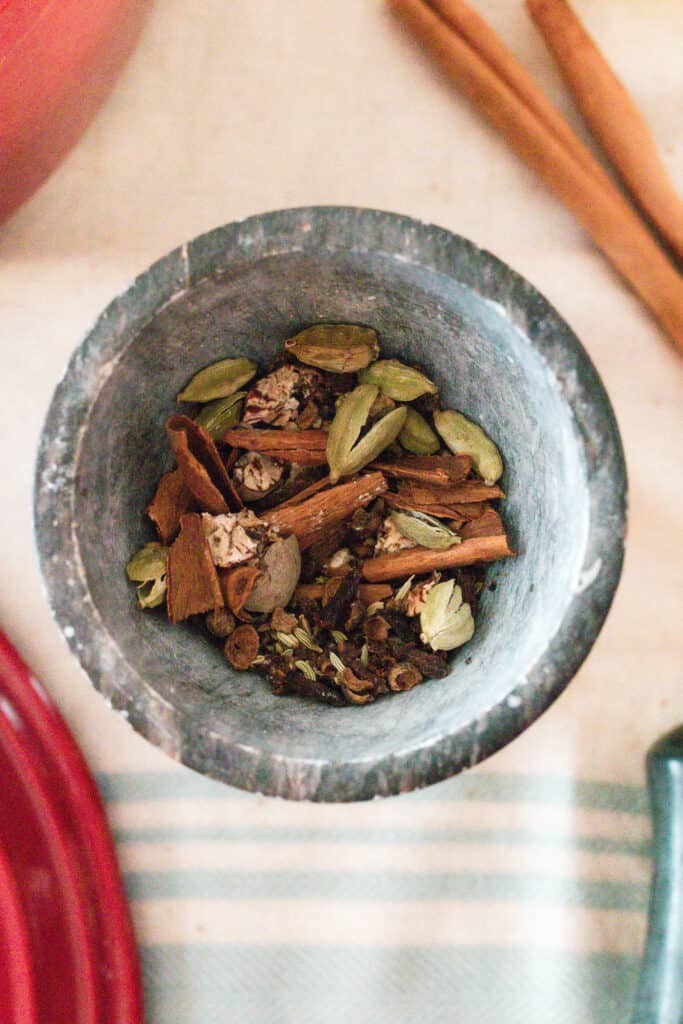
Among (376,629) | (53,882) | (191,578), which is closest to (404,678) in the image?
(376,629)

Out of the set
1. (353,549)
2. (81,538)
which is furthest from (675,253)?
(81,538)

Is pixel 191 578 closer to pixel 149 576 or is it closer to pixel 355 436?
pixel 149 576

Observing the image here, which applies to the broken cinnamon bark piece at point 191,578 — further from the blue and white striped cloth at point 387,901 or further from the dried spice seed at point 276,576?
the blue and white striped cloth at point 387,901

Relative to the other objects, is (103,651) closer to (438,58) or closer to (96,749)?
(96,749)

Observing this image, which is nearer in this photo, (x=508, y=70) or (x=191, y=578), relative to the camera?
(x=191, y=578)

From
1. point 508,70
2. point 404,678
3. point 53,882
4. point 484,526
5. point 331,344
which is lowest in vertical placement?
point 53,882

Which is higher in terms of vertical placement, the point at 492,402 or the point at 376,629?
the point at 492,402

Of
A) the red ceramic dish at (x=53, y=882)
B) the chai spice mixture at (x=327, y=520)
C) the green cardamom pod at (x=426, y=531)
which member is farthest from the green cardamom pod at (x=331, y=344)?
the red ceramic dish at (x=53, y=882)
